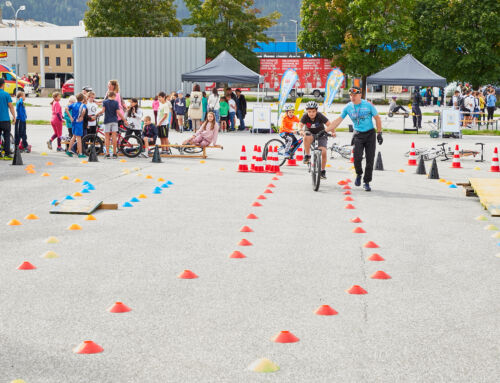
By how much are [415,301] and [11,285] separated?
339 centimetres

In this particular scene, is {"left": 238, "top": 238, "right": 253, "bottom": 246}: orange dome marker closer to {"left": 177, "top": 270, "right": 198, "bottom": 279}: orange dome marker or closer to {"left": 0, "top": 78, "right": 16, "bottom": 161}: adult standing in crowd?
{"left": 177, "top": 270, "right": 198, "bottom": 279}: orange dome marker

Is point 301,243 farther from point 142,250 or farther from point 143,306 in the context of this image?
point 143,306

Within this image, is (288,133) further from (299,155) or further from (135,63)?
(135,63)

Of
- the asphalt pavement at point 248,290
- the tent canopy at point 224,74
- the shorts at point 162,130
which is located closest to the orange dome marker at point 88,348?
the asphalt pavement at point 248,290

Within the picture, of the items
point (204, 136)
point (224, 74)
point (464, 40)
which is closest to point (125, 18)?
point (464, 40)

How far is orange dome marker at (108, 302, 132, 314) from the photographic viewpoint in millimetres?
5697

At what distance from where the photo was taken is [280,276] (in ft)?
22.9

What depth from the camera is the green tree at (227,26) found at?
7306cm

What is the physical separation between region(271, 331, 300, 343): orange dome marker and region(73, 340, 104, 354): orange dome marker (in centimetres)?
115

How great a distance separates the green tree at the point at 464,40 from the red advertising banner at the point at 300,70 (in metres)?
11.1

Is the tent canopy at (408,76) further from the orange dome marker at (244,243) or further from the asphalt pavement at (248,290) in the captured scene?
the orange dome marker at (244,243)

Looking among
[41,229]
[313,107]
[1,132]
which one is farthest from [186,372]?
[1,132]

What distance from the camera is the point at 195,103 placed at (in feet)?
91.7

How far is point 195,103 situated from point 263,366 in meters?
23.9
